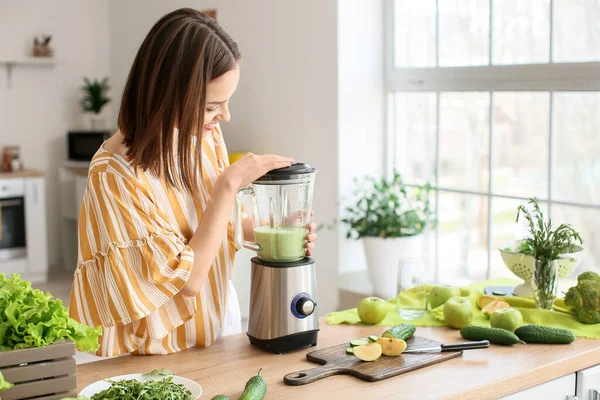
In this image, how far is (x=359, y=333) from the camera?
186cm

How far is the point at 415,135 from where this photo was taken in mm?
3609

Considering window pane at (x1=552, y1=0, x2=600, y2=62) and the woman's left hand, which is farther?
window pane at (x1=552, y1=0, x2=600, y2=62)

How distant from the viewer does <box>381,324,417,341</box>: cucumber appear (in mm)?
1730

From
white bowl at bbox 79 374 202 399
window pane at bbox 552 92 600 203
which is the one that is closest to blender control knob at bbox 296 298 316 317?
white bowl at bbox 79 374 202 399

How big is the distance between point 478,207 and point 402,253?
1.27 feet

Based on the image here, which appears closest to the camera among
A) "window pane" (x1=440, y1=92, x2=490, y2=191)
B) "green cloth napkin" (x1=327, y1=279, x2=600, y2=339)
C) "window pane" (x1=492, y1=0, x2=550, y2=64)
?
"green cloth napkin" (x1=327, y1=279, x2=600, y2=339)

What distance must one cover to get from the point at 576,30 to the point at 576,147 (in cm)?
43

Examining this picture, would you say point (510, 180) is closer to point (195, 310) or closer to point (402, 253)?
point (402, 253)

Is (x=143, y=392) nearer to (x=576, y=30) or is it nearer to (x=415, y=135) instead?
(x=576, y=30)

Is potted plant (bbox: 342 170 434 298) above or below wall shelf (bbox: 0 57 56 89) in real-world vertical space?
below

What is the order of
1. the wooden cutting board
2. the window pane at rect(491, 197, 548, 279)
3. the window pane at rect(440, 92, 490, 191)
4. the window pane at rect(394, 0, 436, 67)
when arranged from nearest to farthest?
the wooden cutting board < the window pane at rect(491, 197, 548, 279) < the window pane at rect(440, 92, 490, 191) < the window pane at rect(394, 0, 436, 67)

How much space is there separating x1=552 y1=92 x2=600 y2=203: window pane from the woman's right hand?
5.05 feet

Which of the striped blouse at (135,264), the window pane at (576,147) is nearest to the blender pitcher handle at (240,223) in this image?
the striped blouse at (135,264)

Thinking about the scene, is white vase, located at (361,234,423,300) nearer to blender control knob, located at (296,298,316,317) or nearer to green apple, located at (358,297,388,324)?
green apple, located at (358,297,388,324)
